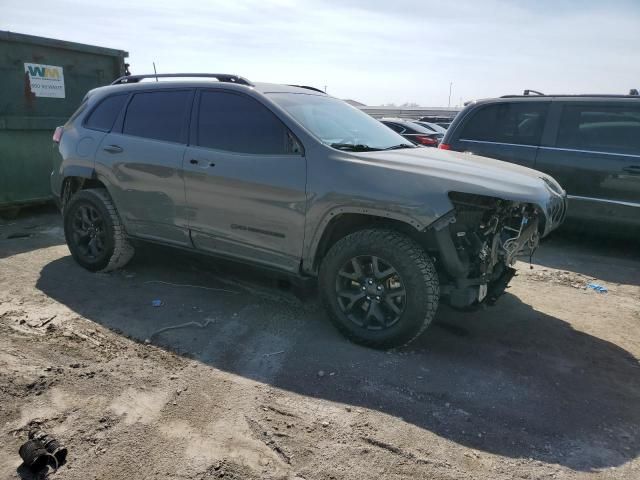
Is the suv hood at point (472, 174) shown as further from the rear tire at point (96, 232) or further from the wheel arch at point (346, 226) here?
the rear tire at point (96, 232)

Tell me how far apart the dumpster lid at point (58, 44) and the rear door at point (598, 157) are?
6431 millimetres

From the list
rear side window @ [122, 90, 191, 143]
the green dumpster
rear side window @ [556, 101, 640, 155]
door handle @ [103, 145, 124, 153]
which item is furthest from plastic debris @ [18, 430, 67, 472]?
rear side window @ [556, 101, 640, 155]

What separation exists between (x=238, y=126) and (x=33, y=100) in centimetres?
467

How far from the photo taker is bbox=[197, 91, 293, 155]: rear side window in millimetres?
3859

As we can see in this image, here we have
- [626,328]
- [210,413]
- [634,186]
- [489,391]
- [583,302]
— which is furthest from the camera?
[634,186]

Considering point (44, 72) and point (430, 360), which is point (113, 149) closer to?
point (430, 360)

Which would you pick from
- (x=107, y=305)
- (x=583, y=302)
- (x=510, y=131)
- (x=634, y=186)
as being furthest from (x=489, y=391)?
(x=510, y=131)

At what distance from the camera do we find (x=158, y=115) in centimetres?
452

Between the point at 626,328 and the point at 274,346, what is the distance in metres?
2.89

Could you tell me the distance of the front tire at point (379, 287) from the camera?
11.0 feet

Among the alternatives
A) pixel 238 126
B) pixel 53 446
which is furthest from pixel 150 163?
pixel 53 446

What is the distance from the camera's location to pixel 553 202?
137 inches

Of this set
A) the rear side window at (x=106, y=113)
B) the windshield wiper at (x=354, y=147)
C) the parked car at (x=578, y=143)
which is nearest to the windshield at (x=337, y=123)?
the windshield wiper at (x=354, y=147)

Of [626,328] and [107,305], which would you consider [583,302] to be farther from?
[107,305]
